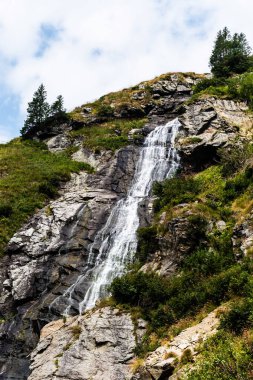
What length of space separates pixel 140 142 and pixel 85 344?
31114 mm

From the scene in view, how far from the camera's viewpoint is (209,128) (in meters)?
37.3

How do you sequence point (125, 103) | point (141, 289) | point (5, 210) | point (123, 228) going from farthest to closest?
point (125, 103) → point (5, 210) → point (123, 228) → point (141, 289)

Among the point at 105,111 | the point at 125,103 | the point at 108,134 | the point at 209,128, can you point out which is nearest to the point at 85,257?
the point at 209,128

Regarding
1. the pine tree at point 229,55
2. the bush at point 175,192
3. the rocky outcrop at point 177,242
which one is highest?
the pine tree at point 229,55

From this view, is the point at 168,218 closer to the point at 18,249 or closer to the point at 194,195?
the point at 194,195

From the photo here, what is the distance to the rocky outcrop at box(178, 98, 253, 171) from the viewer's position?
3467 cm

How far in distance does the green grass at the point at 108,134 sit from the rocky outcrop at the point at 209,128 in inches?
402

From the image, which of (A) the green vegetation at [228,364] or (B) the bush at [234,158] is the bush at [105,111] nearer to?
(B) the bush at [234,158]

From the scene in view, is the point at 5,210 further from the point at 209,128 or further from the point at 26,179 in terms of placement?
the point at 209,128

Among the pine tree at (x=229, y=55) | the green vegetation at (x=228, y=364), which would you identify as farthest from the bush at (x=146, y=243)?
the pine tree at (x=229, y=55)

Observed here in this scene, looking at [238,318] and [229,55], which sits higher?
[229,55]

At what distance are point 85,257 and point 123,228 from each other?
12.6ft

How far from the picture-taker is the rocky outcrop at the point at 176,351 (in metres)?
14.4

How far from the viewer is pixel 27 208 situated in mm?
35844
